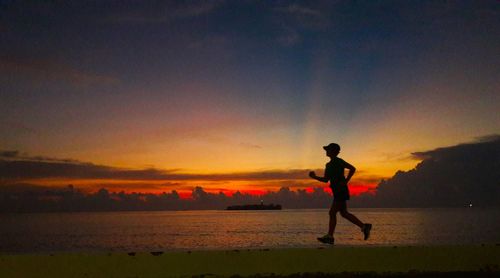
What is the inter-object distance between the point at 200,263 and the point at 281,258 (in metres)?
1.63

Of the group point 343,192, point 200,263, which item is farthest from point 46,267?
point 343,192

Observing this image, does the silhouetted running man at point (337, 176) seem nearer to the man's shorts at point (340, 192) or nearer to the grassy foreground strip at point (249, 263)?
the man's shorts at point (340, 192)

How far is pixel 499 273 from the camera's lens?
9609mm

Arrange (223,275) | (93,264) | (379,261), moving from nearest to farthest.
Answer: (223,275)
(93,264)
(379,261)

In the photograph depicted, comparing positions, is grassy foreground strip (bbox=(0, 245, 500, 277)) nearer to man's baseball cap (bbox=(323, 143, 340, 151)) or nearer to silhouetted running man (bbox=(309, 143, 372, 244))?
silhouetted running man (bbox=(309, 143, 372, 244))

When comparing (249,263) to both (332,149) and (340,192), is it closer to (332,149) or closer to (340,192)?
(340,192)

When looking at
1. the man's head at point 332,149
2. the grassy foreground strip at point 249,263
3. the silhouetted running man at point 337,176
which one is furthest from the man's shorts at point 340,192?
the grassy foreground strip at point 249,263

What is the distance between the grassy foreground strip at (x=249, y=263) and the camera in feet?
32.6

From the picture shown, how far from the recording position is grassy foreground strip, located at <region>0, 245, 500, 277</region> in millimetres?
9922

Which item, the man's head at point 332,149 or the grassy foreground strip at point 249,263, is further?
the man's head at point 332,149

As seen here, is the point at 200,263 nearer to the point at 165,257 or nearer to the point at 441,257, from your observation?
the point at 165,257

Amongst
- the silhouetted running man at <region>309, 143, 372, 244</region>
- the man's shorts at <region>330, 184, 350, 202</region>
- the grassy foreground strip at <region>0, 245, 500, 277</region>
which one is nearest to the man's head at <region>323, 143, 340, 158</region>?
the silhouetted running man at <region>309, 143, 372, 244</region>

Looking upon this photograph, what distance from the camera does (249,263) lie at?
34.9 ft

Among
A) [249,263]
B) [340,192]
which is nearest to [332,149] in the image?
[340,192]
